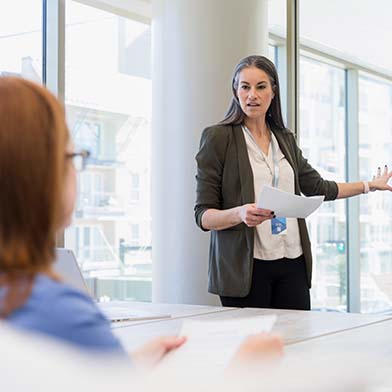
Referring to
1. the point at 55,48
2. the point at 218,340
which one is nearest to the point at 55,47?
the point at 55,48

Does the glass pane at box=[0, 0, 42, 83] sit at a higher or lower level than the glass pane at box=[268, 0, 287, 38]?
lower

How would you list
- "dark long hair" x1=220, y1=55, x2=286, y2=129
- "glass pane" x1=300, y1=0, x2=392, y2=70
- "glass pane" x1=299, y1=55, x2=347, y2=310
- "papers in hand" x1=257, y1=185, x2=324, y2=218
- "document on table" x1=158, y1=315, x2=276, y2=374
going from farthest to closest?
"glass pane" x1=299, y1=55, x2=347, y2=310
"glass pane" x1=300, y1=0, x2=392, y2=70
"dark long hair" x1=220, y1=55, x2=286, y2=129
"papers in hand" x1=257, y1=185, x2=324, y2=218
"document on table" x1=158, y1=315, x2=276, y2=374

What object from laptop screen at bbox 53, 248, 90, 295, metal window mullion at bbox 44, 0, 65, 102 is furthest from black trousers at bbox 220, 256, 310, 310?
metal window mullion at bbox 44, 0, 65, 102

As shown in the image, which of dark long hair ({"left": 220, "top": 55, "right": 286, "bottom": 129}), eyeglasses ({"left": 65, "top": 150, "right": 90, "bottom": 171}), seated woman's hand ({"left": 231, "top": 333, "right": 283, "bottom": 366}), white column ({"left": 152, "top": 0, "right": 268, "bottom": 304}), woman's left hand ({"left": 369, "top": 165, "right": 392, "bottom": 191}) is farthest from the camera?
white column ({"left": 152, "top": 0, "right": 268, "bottom": 304})

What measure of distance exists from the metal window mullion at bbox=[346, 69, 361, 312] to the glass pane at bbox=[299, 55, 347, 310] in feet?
0.15

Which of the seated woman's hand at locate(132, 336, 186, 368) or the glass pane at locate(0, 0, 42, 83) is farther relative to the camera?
the glass pane at locate(0, 0, 42, 83)

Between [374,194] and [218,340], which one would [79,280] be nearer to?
[218,340]

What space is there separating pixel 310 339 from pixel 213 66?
2.53 meters

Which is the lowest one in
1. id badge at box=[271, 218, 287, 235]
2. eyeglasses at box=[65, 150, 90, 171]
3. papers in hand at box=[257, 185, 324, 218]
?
id badge at box=[271, 218, 287, 235]

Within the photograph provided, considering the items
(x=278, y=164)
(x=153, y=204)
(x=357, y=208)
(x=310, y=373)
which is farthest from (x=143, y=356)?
(x=357, y=208)

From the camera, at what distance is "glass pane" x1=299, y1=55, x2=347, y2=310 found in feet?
19.0

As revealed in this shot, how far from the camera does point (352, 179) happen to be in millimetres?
6051

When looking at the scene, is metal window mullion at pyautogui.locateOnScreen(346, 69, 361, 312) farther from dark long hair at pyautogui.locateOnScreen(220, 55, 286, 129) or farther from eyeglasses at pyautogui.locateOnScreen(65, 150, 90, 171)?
eyeglasses at pyautogui.locateOnScreen(65, 150, 90, 171)

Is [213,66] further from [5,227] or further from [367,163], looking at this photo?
[5,227]
